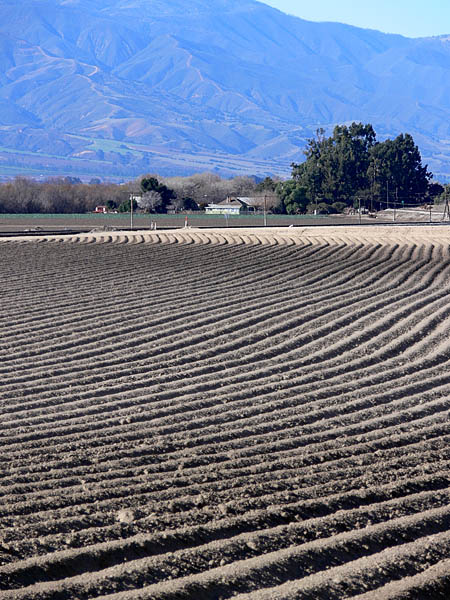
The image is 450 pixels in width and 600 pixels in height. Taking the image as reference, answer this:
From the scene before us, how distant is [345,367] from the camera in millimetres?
9750

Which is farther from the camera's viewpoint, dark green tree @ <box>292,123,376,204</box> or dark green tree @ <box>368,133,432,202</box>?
dark green tree @ <box>292,123,376,204</box>

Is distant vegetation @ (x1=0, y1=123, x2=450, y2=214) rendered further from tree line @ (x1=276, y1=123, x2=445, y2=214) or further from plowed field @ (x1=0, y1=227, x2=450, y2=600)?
plowed field @ (x1=0, y1=227, x2=450, y2=600)

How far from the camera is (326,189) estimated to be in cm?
7119

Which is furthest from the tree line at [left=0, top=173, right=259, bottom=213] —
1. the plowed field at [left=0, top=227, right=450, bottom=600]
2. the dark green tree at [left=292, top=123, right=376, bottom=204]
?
the plowed field at [left=0, top=227, right=450, bottom=600]

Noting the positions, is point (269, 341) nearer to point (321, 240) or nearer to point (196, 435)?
point (196, 435)

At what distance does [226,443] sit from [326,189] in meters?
65.1

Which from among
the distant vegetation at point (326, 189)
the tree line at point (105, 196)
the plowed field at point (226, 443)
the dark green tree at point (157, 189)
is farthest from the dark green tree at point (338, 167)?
the plowed field at point (226, 443)

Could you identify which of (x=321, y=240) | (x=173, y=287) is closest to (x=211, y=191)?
(x=321, y=240)

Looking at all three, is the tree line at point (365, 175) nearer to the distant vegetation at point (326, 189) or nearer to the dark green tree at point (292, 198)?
the distant vegetation at point (326, 189)

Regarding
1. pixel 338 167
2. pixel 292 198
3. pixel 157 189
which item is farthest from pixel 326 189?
pixel 157 189

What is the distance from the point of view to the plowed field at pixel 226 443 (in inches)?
195

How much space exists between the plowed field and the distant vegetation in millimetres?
A: 50795

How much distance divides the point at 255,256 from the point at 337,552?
659 inches

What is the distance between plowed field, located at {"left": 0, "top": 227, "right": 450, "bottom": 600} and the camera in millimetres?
4953
